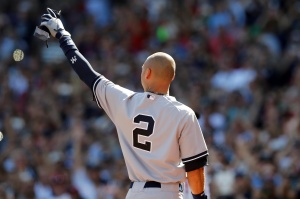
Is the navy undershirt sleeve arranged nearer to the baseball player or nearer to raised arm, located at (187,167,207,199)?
the baseball player

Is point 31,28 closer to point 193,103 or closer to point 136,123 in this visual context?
point 193,103

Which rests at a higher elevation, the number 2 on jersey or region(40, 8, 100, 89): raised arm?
region(40, 8, 100, 89): raised arm

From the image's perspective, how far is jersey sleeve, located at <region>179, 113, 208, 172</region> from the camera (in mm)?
5453

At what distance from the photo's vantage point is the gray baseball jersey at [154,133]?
18.0 feet

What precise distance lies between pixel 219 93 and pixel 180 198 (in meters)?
8.04

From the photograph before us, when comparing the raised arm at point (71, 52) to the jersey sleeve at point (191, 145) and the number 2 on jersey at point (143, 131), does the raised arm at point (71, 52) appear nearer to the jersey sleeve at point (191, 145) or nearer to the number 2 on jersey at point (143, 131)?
the number 2 on jersey at point (143, 131)

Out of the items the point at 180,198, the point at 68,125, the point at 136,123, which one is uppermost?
the point at 68,125

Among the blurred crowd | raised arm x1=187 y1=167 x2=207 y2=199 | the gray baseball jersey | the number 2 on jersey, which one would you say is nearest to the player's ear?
the gray baseball jersey

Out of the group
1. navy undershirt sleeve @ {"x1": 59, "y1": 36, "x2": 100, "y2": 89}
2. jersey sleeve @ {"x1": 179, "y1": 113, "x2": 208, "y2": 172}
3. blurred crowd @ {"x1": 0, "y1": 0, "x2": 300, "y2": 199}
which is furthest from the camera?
blurred crowd @ {"x1": 0, "y1": 0, "x2": 300, "y2": 199}

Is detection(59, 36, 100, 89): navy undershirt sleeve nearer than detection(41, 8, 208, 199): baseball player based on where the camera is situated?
No

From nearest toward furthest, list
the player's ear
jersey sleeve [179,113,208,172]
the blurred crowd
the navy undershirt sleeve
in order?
1. jersey sleeve [179,113,208,172]
2. the player's ear
3. the navy undershirt sleeve
4. the blurred crowd

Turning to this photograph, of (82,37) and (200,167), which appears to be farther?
(82,37)

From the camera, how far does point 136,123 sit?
219 inches

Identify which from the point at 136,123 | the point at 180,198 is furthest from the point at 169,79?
the point at 180,198
